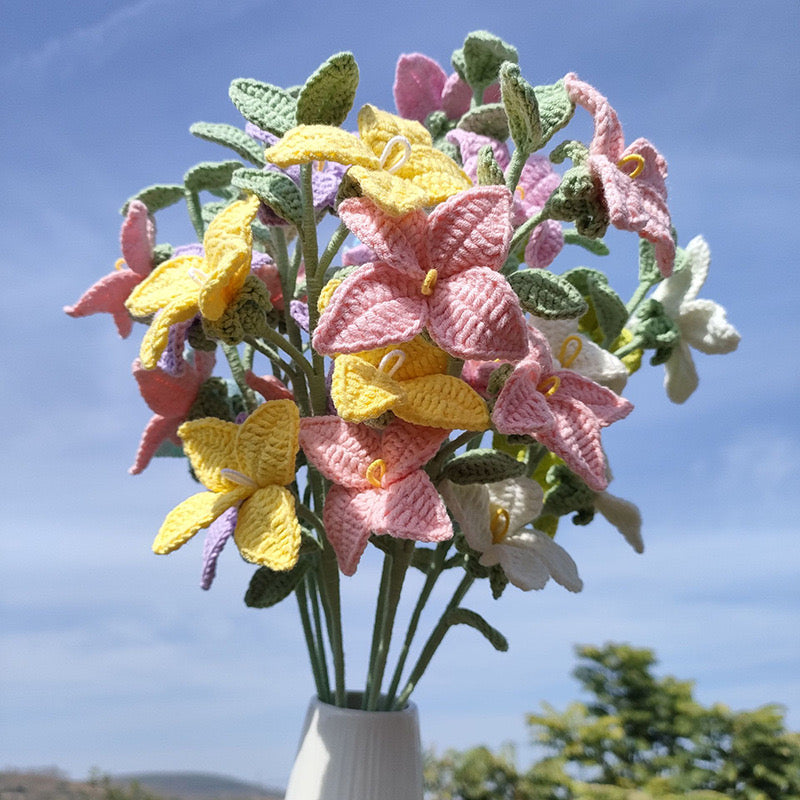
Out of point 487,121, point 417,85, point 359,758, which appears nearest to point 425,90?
point 417,85

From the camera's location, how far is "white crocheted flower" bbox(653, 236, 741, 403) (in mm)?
812

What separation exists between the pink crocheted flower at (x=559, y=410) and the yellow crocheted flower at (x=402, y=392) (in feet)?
0.07

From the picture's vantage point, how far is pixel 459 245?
561mm

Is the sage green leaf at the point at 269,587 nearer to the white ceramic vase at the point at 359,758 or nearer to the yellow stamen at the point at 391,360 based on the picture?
the white ceramic vase at the point at 359,758

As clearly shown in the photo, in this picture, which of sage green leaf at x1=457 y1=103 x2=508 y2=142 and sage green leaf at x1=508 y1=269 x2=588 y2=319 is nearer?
sage green leaf at x1=508 y1=269 x2=588 y2=319

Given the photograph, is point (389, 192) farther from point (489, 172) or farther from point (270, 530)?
point (270, 530)

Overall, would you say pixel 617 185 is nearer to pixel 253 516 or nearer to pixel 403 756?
pixel 253 516

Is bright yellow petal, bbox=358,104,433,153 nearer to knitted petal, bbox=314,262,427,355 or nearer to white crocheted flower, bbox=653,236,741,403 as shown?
knitted petal, bbox=314,262,427,355

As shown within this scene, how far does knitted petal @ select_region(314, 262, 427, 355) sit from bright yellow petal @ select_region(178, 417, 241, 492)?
15 centimetres

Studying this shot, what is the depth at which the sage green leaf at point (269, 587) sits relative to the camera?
2.32 feet

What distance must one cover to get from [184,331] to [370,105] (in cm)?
22

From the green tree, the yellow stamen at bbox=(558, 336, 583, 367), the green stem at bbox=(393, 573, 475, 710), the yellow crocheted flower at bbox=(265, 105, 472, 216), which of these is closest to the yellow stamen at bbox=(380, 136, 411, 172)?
the yellow crocheted flower at bbox=(265, 105, 472, 216)

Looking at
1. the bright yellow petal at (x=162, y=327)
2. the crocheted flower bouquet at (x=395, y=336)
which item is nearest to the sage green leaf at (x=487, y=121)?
the crocheted flower bouquet at (x=395, y=336)

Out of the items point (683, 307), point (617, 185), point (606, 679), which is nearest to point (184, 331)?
point (617, 185)
